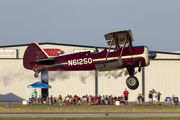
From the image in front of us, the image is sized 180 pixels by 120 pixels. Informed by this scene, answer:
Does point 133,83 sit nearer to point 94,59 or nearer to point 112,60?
point 112,60

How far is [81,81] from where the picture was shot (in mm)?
32219

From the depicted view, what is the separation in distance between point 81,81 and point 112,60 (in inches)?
659

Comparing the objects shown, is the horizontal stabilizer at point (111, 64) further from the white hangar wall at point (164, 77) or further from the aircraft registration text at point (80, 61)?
the white hangar wall at point (164, 77)

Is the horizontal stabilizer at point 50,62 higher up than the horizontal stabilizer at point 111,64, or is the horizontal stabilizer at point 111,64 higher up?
the horizontal stabilizer at point 50,62

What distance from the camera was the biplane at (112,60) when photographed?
1584 cm

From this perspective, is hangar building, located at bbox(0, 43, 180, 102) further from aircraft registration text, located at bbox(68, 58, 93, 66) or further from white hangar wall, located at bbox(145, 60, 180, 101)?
aircraft registration text, located at bbox(68, 58, 93, 66)

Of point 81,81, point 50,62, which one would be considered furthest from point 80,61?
point 81,81

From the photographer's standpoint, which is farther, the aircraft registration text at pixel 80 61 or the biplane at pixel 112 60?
the aircraft registration text at pixel 80 61

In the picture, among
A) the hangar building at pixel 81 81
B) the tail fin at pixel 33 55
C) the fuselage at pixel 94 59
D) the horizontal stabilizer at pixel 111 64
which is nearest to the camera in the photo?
the horizontal stabilizer at pixel 111 64

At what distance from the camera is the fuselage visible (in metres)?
15.9

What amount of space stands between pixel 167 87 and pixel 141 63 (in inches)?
722

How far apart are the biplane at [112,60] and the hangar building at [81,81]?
13.4 meters

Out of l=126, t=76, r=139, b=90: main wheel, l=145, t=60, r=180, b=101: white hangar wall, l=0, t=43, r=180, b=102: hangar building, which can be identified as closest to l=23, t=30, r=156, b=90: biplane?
l=126, t=76, r=139, b=90: main wheel

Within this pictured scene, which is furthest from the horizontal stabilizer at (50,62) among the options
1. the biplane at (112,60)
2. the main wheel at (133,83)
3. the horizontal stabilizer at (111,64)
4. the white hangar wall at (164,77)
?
the white hangar wall at (164,77)
